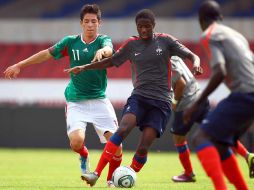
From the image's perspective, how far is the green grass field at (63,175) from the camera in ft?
35.2

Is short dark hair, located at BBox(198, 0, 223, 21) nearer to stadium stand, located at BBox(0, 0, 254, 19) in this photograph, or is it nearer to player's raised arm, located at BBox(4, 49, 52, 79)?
player's raised arm, located at BBox(4, 49, 52, 79)

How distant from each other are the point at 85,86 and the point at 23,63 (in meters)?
0.94

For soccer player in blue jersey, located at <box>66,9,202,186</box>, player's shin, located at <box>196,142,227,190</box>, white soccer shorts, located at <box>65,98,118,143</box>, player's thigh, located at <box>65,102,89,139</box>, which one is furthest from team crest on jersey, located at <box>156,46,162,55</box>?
player's shin, located at <box>196,142,227,190</box>

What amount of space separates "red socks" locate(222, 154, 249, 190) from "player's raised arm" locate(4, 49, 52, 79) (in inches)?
154

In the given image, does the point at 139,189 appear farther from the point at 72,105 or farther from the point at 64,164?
the point at 64,164

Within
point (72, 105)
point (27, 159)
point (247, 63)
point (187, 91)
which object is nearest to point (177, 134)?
point (187, 91)

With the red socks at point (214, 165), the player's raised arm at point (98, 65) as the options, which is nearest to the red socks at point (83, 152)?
the player's raised arm at point (98, 65)

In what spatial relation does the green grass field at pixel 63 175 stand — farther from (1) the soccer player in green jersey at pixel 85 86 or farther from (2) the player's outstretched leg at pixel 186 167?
(1) the soccer player in green jersey at pixel 85 86

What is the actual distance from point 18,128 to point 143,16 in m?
14.8

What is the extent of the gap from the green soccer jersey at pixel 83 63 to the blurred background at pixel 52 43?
12.2m

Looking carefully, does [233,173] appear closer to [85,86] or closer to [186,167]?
[85,86]

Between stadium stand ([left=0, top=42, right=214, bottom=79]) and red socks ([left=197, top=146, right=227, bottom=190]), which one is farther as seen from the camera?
A: stadium stand ([left=0, top=42, right=214, bottom=79])

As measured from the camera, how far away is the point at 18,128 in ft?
79.6

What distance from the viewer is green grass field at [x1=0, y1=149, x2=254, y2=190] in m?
10.7
